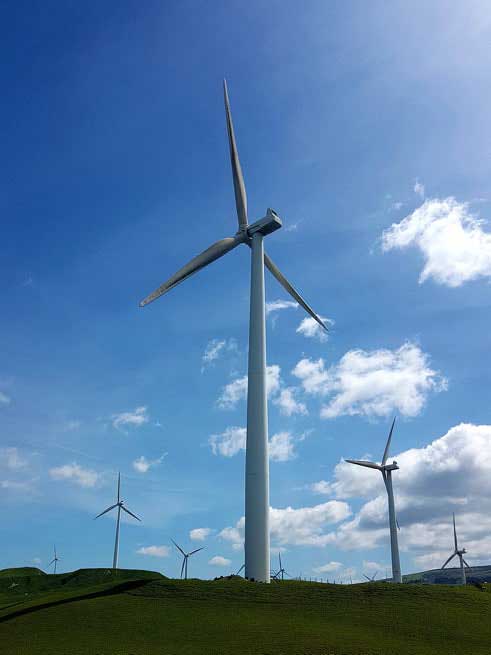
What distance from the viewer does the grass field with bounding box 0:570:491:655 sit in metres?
44.1

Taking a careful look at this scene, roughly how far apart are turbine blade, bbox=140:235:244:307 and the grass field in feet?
116

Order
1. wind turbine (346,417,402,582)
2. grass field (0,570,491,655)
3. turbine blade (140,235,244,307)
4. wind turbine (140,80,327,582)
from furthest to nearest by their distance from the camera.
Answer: wind turbine (346,417,402,582)
turbine blade (140,235,244,307)
wind turbine (140,80,327,582)
grass field (0,570,491,655)

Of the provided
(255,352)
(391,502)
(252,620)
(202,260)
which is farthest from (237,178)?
(391,502)

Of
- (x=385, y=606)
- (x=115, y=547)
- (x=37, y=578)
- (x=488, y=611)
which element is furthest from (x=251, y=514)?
(x=37, y=578)

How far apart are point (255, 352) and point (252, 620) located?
31.2 m

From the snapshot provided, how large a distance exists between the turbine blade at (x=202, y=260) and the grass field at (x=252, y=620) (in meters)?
35.4

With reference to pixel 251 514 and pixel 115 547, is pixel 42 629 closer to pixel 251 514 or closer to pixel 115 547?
pixel 251 514

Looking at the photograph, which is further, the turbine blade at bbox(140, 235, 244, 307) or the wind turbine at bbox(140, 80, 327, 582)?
the turbine blade at bbox(140, 235, 244, 307)

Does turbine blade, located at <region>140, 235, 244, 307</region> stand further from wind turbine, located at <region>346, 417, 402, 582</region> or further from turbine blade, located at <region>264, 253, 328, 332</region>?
wind turbine, located at <region>346, 417, 402, 582</region>

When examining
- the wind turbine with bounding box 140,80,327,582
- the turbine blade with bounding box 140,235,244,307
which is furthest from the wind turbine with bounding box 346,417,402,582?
the turbine blade with bounding box 140,235,244,307

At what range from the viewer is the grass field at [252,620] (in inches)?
1737

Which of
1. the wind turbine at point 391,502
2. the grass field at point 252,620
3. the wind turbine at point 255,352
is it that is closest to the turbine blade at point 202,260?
the wind turbine at point 255,352

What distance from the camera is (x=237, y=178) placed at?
269ft

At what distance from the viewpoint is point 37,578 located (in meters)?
147
